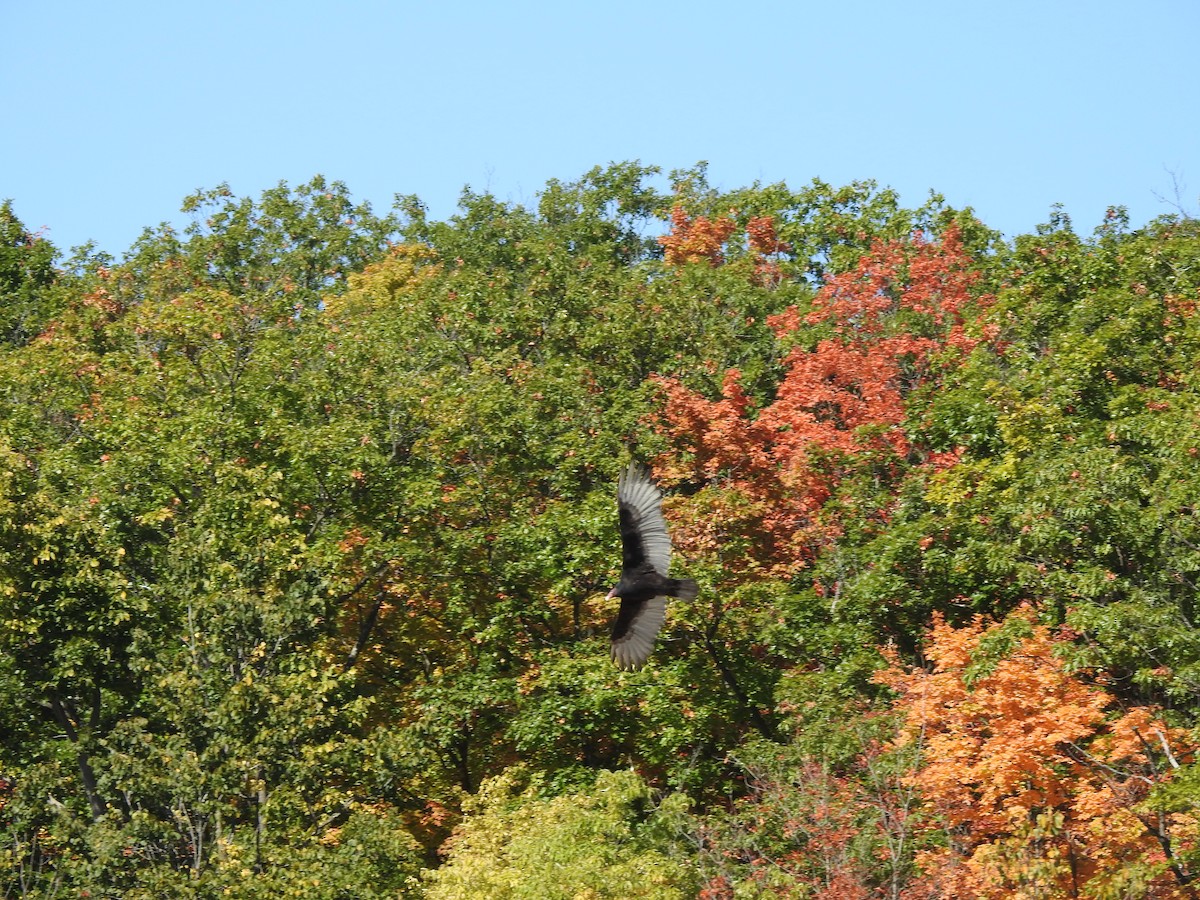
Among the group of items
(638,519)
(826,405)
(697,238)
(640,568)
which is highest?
(697,238)

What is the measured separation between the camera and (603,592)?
108ft

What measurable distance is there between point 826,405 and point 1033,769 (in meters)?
17.4

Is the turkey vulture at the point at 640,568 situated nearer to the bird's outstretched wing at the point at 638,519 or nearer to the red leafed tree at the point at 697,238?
the bird's outstretched wing at the point at 638,519

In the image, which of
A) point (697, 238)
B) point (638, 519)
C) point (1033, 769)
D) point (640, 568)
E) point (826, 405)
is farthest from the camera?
point (697, 238)

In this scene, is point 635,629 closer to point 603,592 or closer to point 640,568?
point 640,568

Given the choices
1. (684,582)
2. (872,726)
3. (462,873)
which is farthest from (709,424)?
(684,582)

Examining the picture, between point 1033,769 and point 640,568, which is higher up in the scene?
point 640,568

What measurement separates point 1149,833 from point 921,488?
964 centimetres

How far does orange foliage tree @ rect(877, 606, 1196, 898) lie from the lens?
24219mm

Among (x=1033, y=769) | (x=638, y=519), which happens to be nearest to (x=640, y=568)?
(x=638, y=519)

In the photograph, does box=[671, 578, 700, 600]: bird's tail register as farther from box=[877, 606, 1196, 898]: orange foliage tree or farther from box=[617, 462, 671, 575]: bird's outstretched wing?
box=[877, 606, 1196, 898]: orange foliage tree

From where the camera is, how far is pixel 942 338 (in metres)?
45.8

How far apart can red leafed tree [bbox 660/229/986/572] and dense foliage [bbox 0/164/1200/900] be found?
12 centimetres

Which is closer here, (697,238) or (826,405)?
(826,405)
